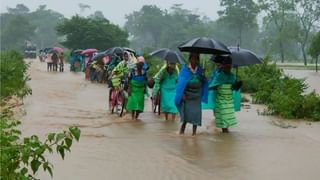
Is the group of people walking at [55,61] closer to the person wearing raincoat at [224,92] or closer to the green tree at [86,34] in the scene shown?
the green tree at [86,34]

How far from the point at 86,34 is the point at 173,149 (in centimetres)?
3639

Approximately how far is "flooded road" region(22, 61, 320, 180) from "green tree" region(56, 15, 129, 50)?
30.9m

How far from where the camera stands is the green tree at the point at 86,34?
4422cm

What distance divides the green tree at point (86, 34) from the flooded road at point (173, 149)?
101 ft

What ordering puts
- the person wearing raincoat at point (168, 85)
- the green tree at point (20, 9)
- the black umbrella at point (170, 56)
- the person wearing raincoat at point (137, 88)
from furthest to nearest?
the green tree at point (20, 9) → the person wearing raincoat at point (168, 85) → the person wearing raincoat at point (137, 88) → the black umbrella at point (170, 56)

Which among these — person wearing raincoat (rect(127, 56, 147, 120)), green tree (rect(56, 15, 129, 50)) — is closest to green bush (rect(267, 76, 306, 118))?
person wearing raincoat (rect(127, 56, 147, 120))

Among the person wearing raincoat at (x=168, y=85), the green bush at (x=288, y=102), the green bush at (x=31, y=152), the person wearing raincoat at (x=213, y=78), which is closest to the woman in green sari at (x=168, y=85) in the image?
the person wearing raincoat at (x=168, y=85)

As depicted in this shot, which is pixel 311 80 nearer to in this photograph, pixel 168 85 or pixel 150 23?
pixel 168 85

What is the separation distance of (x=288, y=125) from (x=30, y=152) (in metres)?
8.09

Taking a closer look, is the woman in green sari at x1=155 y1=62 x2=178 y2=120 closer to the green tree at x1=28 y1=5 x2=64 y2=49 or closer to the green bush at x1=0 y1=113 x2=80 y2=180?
the green bush at x1=0 y1=113 x2=80 y2=180

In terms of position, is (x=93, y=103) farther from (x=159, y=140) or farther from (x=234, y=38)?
(x=234, y=38)

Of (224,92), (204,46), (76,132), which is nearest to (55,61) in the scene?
(224,92)

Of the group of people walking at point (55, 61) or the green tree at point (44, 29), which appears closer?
the group of people walking at point (55, 61)

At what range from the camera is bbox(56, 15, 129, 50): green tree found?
1741 inches
